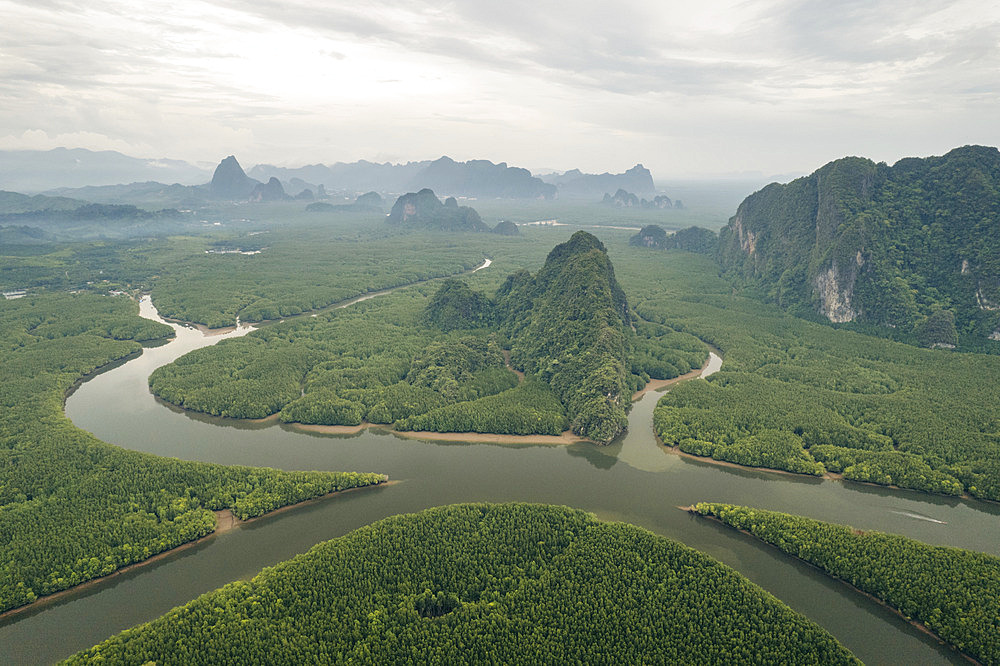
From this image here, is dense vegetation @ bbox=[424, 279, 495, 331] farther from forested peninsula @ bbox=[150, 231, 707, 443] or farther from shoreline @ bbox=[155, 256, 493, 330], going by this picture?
shoreline @ bbox=[155, 256, 493, 330]

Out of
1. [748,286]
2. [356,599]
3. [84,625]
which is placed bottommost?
[84,625]

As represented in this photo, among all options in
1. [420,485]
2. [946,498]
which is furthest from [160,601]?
[946,498]

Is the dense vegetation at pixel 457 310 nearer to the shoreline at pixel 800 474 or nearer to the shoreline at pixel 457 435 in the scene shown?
the shoreline at pixel 457 435

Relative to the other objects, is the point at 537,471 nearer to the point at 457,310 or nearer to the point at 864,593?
the point at 864,593

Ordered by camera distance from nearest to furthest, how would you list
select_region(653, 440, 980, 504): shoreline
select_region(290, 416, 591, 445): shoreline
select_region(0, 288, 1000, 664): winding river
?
select_region(0, 288, 1000, 664): winding river, select_region(653, 440, 980, 504): shoreline, select_region(290, 416, 591, 445): shoreline

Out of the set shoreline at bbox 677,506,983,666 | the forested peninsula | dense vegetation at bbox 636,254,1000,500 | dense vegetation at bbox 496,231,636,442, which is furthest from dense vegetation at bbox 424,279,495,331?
shoreline at bbox 677,506,983,666

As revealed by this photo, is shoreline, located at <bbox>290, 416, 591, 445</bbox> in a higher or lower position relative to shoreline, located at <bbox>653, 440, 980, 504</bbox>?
lower

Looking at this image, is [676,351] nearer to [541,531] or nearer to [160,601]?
[541,531]

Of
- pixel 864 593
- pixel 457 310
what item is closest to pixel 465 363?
pixel 457 310
